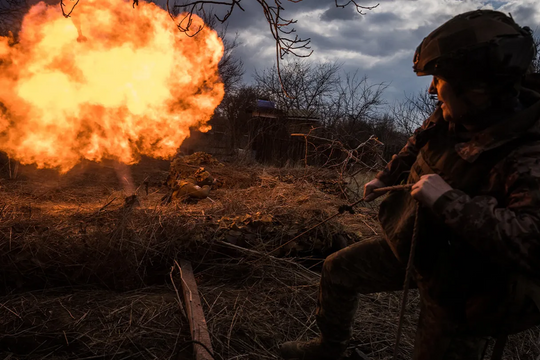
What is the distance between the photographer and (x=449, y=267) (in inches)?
60.9

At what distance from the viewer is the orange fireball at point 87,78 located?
25.2 feet

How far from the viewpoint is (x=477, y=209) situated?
1288 millimetres

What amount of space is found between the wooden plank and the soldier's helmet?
7.80ft

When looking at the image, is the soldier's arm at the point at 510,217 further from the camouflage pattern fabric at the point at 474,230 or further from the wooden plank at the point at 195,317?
the wooden plank at the point at 195,317

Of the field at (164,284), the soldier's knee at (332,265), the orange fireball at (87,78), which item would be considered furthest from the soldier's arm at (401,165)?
the orange fireball at (87,78)

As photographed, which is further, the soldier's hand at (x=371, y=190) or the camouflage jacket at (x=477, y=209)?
the soldier's hand at (x=371, y=190)

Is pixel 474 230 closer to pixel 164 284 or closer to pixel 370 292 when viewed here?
pixel 370 292

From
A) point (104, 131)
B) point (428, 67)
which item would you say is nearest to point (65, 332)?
point (428, 67)

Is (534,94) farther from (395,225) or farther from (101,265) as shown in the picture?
(101,265)

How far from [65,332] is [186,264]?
1.39m

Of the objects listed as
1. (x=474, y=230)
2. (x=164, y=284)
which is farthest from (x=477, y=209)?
(x=164, y=284)

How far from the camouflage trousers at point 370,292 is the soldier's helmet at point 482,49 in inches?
42.6

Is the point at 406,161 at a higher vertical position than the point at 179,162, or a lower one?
higher

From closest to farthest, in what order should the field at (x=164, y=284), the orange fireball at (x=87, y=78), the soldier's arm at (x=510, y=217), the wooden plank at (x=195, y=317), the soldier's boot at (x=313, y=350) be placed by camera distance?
the soldier's arm at (x=510, y=217) < the soldier's boot at (x=313, y=350) < the wooden plank at (x=195, y=317) < the field at (x=164, y=284) < the orange fireball at (x=87, y=78)
